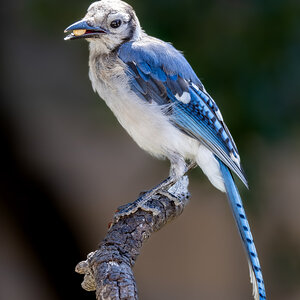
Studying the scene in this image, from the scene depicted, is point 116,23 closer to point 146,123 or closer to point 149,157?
point 146,123

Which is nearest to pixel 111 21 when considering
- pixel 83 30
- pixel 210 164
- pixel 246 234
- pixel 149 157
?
pixel 83 30

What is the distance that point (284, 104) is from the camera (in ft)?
11.7

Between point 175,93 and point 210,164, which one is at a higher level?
point 175,93

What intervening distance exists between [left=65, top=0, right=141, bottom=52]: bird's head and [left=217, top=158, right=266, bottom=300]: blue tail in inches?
24.6

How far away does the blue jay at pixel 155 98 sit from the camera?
2801 mm

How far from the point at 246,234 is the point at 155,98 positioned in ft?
2.09

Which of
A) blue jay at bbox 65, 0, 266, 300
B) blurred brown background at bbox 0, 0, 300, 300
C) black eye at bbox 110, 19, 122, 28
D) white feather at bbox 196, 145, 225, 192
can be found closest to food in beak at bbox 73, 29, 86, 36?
blue jay at bbox 65, 0, 266, 300

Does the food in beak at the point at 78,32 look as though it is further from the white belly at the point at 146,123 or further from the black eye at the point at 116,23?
the white belly at the point at 146,123

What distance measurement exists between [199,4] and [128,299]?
198cm

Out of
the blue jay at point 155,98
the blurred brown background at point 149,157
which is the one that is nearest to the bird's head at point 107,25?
the blue jay at point 155,98

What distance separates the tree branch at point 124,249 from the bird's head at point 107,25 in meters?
Result: 0.62

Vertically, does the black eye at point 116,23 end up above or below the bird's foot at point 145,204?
above

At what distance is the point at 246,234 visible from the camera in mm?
2633

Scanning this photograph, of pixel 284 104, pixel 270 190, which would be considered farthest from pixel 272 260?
pixel 284 104
